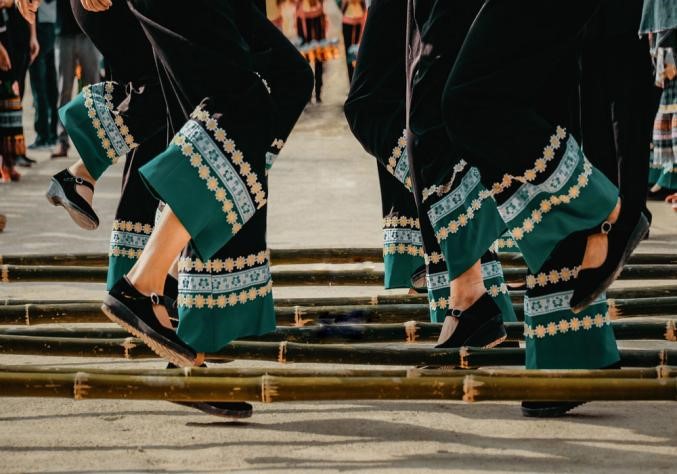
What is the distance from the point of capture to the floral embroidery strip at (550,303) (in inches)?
107

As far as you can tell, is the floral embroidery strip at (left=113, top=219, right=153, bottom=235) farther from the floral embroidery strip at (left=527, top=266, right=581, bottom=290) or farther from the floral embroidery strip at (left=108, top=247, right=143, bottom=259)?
the floral embroidery strip at (left=527, top=266, right=581, bottom=290)

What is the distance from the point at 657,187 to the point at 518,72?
4.88 m

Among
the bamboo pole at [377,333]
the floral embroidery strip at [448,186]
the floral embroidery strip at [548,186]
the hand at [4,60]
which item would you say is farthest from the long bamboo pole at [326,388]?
the hand at [4,60]

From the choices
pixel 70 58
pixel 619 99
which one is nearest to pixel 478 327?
pixel 619 99

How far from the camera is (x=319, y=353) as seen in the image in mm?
2842

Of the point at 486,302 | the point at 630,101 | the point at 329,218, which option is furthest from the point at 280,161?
the point at 486,302

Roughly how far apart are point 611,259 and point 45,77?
30.0 feet

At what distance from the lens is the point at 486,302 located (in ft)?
9.62

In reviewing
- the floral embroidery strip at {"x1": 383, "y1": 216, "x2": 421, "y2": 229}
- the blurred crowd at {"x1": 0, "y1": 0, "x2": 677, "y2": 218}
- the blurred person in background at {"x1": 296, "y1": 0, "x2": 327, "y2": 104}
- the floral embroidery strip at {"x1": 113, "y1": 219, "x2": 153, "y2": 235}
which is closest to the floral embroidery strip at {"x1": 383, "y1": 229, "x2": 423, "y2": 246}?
the floral embroidery strip at {"x1": 383, "y1": 216, "x2": 421, "y2": 229}

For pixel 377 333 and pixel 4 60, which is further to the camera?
pixel 4 60

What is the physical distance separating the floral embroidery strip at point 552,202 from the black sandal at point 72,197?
4.56 ft

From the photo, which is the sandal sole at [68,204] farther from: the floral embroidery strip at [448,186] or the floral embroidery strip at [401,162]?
the floral embroidery strip at [448,186]

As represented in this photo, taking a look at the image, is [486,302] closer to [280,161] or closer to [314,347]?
[314,347]

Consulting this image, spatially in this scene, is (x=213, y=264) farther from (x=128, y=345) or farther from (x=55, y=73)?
(x=55, y=73)
